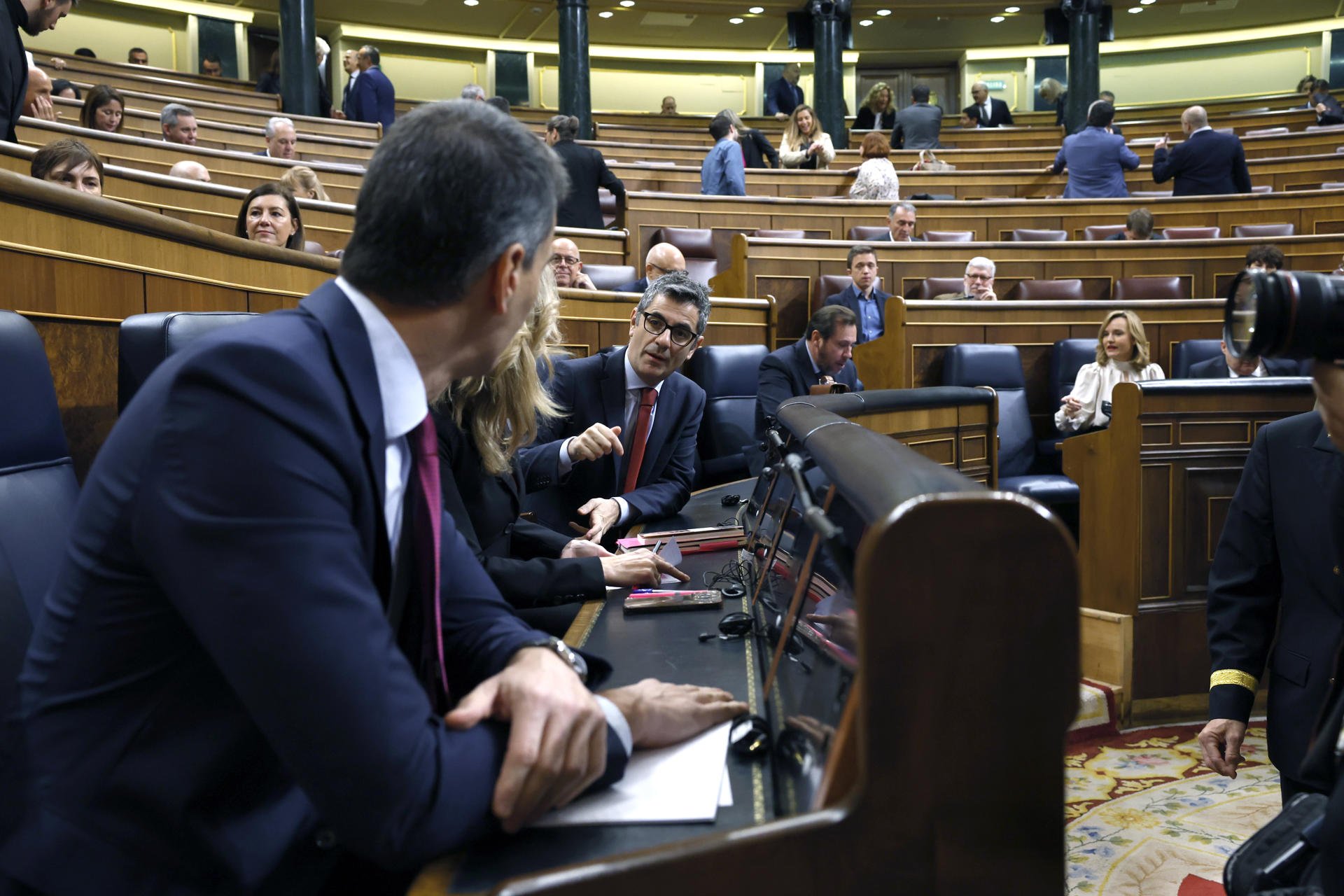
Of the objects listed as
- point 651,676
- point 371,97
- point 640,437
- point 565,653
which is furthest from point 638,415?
point 371,97

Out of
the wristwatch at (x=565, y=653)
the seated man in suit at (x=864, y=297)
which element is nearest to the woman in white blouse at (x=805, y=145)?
the seated man in suit at (x=864, y=297)

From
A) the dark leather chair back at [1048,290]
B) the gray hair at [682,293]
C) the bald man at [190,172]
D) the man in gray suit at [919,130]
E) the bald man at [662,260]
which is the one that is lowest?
the gray hair at [682,293]

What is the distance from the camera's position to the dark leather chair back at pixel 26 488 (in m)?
0.94

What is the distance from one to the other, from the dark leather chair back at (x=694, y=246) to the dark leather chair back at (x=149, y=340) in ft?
13.4

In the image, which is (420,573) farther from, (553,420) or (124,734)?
(553,420)

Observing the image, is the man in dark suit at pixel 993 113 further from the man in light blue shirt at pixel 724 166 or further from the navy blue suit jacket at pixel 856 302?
the navy blue suit jacket at pixel 856 302

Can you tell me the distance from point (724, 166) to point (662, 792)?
228 inches

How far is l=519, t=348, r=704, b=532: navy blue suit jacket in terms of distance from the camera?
2178mm

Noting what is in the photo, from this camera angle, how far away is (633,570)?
1399mm

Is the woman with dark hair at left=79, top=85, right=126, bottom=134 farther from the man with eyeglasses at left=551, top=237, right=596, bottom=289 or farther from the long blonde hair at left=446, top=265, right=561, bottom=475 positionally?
the long blonde hair at left=446, top=265, right=561, bottom=475

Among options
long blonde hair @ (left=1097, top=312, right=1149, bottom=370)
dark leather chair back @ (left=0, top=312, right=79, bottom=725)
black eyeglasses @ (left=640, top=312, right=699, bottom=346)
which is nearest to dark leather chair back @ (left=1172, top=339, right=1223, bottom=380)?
long blonde hair @ (left=1097, top=312, right=1149, bottom=370)

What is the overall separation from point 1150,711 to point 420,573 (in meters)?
2.54

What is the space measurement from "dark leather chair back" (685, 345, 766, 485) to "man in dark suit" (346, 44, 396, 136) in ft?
15.9

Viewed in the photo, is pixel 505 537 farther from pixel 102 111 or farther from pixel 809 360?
pixel 102 111
